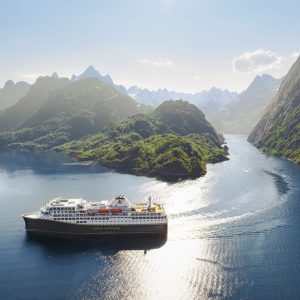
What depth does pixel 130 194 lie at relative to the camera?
593 feet

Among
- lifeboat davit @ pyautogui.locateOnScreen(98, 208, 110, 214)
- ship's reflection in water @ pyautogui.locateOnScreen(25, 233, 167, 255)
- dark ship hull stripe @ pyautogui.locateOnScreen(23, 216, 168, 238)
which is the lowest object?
ship's reflection in water @ pyautogui.locateOnScreen(25, 233, 167, 255)

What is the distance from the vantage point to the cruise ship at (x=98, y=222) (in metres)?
121

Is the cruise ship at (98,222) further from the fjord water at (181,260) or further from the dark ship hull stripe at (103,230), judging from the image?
the fjord water at (181,260)

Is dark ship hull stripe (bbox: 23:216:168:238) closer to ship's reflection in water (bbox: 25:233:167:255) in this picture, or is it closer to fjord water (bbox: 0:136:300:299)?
ship's reflection in water (bbox: 25:233:167:255)

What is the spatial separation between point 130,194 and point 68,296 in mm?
96449

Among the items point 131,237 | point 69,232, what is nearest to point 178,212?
point 131,237

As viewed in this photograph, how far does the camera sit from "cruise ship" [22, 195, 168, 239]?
121 m

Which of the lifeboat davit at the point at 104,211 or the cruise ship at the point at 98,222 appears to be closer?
the cruise ship at the point at 98,222

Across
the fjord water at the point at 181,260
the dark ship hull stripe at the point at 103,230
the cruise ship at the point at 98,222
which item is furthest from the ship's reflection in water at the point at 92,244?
the cruise ship at the point at 98,222

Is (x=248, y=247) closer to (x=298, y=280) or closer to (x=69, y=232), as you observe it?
(x=298, y=280)

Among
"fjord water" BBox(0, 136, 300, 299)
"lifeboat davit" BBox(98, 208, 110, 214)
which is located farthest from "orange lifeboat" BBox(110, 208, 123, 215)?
"fjord water" BBox(0, 136, 300, 299)

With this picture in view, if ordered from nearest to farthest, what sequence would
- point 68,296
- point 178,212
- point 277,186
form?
point 68,296 < point 178,212 < point 277,186

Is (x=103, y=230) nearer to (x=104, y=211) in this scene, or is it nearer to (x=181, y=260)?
(x=104, y=211)

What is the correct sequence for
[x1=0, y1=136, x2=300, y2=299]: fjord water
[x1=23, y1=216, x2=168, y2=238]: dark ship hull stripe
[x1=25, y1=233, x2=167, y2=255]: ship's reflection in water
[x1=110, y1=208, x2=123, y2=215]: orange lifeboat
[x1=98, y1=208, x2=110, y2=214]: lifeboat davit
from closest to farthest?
[x1=0, y1=136, x2=300, y2=299]: fjord water → [x1=25, y1=233, x2=167, y2=255]: ship's reflection in water → [x1=23, y1=216, x2=168, y2=238]: dark ship hull stripe → [x1=98, y1=208, x2=110, y2=214]: lifeboat davit → [x1=110, y1=208, x2=123, y2=215]: orange lifeboat
